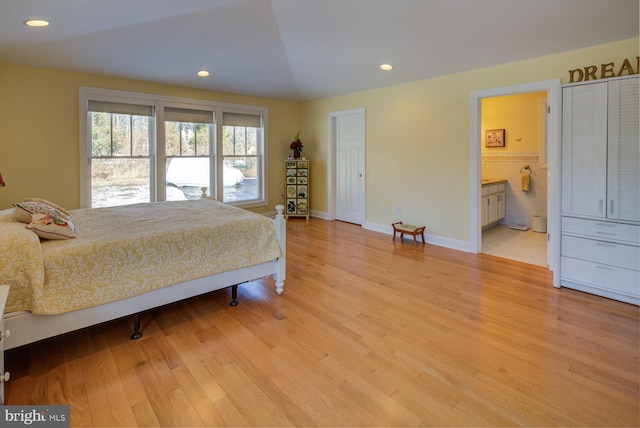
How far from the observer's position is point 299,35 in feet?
14.1

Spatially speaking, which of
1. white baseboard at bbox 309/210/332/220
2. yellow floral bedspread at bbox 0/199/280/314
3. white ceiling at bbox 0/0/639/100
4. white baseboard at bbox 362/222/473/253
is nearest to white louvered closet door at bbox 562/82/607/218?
white ceiling at bbox 0/0/639/100

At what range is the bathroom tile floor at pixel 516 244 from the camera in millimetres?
4254

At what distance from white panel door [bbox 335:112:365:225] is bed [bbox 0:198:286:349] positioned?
3261 millimetres

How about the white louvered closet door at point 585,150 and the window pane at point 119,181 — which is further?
the window pane at point 119,181

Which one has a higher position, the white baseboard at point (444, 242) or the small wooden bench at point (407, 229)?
the small wooden bench at point (407, 229)

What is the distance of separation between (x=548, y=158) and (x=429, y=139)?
1497 millimetres

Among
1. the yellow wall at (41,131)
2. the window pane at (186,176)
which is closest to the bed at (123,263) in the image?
the yellow wall at (41,131)

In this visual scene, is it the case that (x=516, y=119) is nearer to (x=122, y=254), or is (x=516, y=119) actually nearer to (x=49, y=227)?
(x=122, y=254)

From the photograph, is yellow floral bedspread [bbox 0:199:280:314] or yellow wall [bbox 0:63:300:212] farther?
yellow wall [bbox 0:63:300:212]

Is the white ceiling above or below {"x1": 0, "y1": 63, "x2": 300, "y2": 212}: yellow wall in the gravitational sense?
above

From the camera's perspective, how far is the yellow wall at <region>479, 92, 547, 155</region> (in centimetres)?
562

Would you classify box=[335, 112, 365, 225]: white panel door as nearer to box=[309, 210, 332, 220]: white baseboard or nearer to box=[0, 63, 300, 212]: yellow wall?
box=[309, 210, 332, 220]: white baseboard

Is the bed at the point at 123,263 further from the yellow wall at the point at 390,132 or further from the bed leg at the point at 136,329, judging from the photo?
the yellow wall at the point at 390,132

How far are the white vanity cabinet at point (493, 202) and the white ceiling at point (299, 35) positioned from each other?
6.66 feet
